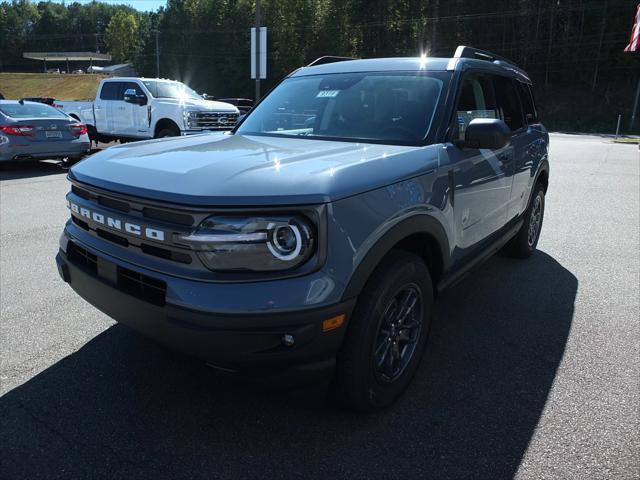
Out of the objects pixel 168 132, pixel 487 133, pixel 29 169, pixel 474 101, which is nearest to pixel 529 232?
pixel 474 101

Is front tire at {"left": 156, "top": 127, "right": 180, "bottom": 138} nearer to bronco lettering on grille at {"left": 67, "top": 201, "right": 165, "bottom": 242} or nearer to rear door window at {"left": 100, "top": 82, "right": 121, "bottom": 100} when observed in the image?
rear door window at {"left": 100, "top": 82, "right": 121, "bottom": 100}

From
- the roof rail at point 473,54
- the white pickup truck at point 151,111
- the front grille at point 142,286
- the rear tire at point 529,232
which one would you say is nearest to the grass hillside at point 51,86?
the white pickup truck at point 151,111

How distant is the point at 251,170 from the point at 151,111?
11847mm

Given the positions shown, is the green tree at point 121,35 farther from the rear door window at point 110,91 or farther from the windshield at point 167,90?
the windshield at point 167,90

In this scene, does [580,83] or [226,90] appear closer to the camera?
[580,83]

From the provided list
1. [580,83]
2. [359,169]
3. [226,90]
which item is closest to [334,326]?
[359,169]

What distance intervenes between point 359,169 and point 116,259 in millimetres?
1233

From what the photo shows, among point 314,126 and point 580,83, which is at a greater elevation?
point 580,83

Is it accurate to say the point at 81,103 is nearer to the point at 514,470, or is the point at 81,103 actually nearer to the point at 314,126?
the point at 314,126

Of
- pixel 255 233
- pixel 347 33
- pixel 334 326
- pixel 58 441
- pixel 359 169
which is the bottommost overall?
pixel 58 441

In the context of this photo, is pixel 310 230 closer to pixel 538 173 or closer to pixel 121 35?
pixel 538 173

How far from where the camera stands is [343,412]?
2.71 metres

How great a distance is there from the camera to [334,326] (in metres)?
2.18

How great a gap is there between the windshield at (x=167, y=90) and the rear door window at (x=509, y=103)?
10.5 meters
